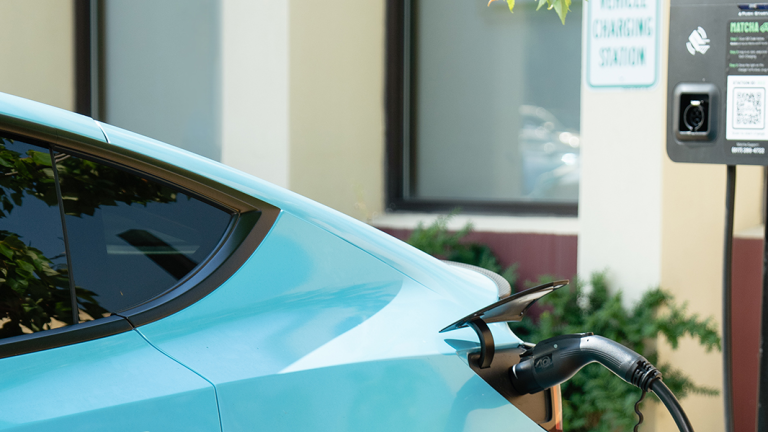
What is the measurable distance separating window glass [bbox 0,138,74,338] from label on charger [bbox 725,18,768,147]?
1853mm

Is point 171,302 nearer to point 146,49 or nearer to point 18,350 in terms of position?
point 18,350

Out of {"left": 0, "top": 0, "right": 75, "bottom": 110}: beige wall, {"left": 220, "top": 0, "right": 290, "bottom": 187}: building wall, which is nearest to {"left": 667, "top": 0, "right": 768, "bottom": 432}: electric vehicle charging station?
{"left": 220, "top": 0, "right": 290, "bottom": 187}: building wall

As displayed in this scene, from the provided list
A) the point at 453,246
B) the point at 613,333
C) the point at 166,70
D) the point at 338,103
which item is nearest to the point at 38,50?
the point at 166,70

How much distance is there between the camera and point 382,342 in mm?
1260

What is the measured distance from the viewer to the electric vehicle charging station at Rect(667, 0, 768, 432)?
6.88 ft

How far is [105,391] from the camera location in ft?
3.32

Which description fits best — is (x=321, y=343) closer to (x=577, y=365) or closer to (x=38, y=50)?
(x=577, y=365)

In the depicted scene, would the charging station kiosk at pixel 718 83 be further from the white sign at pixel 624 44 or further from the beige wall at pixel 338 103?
the beige wall at pixel 338 103

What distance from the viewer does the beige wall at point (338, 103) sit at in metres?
4.23

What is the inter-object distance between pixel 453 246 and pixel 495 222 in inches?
14.3

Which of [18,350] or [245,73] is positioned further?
[245,73]

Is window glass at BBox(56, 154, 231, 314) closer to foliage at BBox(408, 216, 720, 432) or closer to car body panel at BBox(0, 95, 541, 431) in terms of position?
car body panel at BBox(0, 95, 541, 431)

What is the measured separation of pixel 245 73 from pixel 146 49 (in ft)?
3.35

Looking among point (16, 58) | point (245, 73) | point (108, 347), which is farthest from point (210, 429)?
point (16, 58)
